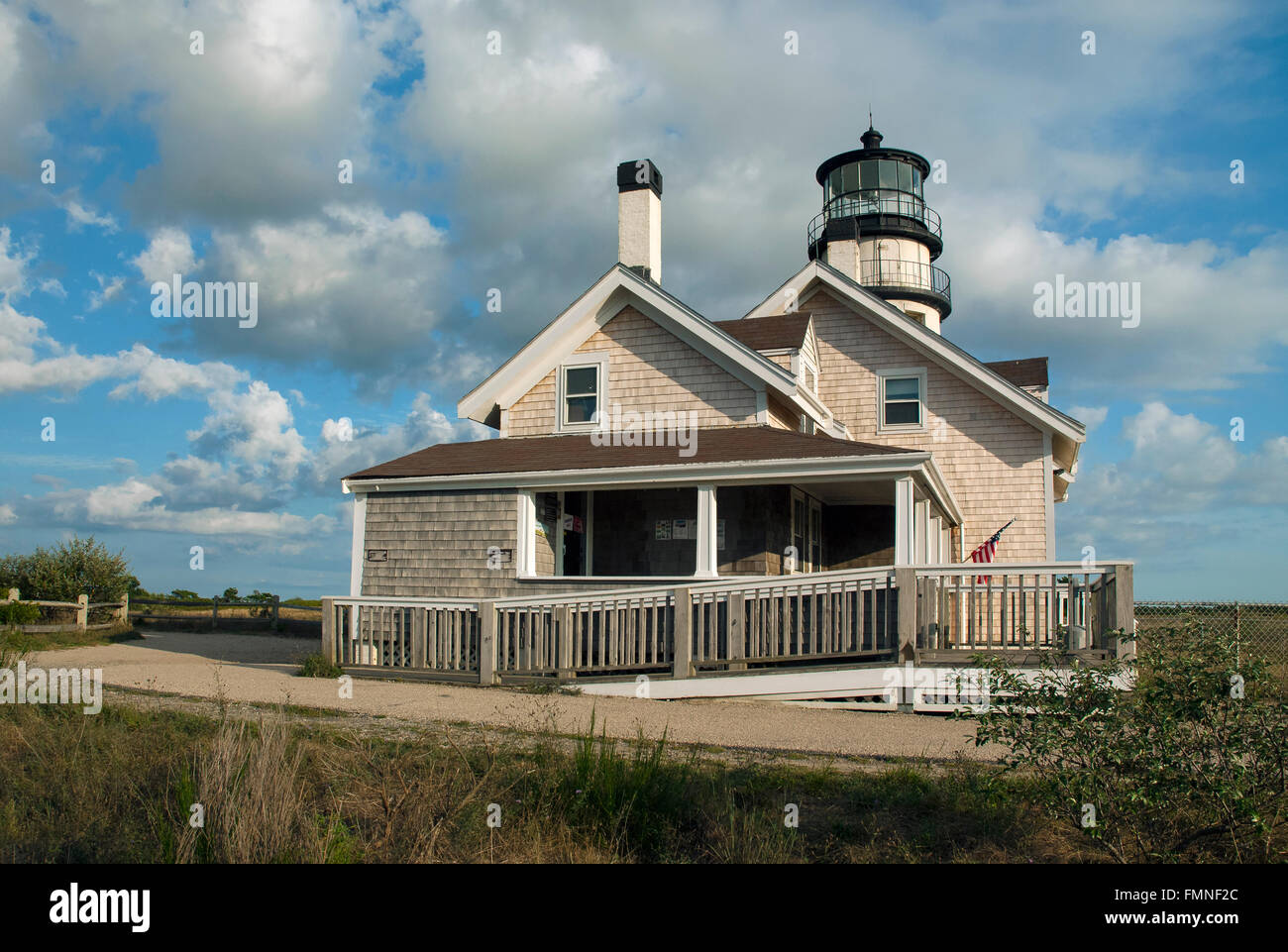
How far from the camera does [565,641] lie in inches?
470

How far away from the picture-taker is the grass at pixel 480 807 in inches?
202

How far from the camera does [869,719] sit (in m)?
9.87

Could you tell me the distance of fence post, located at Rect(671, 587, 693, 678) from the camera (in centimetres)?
1136

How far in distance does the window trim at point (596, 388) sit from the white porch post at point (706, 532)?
14.3 feet

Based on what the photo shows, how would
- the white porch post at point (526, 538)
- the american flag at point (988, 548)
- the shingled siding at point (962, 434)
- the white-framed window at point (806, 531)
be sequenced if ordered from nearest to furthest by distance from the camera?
the white porch post at point (526, 538)
the white-framed window at point (806, 531)
the american flag at point (988, 548)
the shingled siding at point (962, 434)

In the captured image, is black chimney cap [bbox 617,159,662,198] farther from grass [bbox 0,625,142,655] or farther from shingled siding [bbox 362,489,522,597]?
grass [bbox 0,625,142,655]

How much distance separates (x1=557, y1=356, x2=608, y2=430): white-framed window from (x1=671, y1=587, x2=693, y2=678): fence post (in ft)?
20.2

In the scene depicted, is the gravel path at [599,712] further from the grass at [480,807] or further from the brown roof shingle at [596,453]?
the brown roof shingle at [596,453]

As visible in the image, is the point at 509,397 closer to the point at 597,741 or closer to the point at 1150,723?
the point at 597,741

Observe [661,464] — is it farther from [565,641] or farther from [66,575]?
[66,575]

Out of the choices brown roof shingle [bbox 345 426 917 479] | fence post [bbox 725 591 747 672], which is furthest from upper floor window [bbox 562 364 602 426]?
fence post [bbox 725 591 747 672]

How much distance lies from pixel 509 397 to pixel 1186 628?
1377 cm

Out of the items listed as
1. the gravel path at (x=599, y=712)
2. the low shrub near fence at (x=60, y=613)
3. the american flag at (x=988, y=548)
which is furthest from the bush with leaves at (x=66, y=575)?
the american flag at (x=988, y=548)
